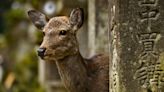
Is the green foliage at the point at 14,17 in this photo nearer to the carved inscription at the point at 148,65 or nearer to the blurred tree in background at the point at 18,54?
the blurred tree in background at the point at 18,54

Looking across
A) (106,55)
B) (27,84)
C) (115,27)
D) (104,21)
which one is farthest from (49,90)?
(115,27)

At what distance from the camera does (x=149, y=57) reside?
5801 mm

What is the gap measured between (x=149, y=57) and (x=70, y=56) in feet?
2.77

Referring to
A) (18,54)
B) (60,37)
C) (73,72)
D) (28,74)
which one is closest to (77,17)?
(60,37)

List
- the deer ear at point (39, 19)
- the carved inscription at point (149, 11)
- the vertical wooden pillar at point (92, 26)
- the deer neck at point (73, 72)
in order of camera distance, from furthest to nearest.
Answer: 1. the vertical wooden pillar at point (92, 26)
2. the deer ear at point (39, 19)
3. the deer neck at point (73, 72)
4. the carved inscription at point (149, 11)

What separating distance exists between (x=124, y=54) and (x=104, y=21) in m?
2.85

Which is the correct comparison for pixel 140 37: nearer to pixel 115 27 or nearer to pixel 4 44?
pixel 115 27

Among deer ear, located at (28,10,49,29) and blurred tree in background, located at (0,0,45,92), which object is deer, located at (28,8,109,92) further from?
blurred tree in background, located at (0,0,45,92)

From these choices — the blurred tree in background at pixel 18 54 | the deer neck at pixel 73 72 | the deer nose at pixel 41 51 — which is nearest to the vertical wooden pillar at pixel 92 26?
the deer neck at pixel 73 72

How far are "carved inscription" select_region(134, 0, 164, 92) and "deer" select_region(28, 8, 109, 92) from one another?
2.49 ft

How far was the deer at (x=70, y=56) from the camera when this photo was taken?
20.7ft

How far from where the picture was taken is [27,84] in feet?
50.8

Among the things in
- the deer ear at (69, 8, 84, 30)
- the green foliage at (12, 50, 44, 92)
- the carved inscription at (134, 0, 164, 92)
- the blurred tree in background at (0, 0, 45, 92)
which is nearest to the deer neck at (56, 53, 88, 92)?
the deer ear at (69, 8, 84, 30)

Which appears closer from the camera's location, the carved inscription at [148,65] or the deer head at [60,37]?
the carved inscription at [148,65]
